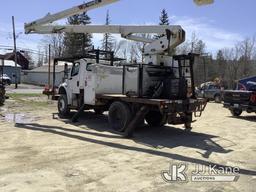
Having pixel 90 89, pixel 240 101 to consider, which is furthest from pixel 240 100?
pixel 90 89

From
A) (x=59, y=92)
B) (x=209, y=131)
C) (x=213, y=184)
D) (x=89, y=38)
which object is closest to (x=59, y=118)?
(x=59, y=92)

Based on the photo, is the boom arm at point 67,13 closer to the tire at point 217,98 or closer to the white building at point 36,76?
the tire at point 217,98

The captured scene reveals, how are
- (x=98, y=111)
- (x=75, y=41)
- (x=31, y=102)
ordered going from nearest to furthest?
1. (x=98, y=111)
2. (x=31, y=102)
3. (x=75, y=41)

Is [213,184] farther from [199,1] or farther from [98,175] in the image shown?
[199,1]

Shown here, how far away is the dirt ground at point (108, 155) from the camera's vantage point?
6.68 m

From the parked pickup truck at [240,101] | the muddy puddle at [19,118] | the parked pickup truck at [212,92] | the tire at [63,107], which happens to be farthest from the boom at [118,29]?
the parked pickup truck at [212,92]

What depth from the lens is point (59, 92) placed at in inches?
672

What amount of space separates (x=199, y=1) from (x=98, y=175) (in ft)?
15.1

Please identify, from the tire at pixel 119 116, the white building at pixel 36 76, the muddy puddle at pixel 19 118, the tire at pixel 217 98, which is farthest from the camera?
the white building at pixel 36 76

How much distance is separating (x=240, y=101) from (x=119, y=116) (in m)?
8.33

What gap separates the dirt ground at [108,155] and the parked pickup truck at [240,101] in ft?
10.9

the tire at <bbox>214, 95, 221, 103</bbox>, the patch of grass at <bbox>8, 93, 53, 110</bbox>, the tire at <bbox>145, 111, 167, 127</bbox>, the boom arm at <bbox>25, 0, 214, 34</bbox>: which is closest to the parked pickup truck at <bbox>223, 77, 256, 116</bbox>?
the tire at <bbox>145, 111, 167, 127</bbox>

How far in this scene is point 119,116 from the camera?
12734mm

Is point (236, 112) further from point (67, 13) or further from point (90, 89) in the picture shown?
point (67, 13)
